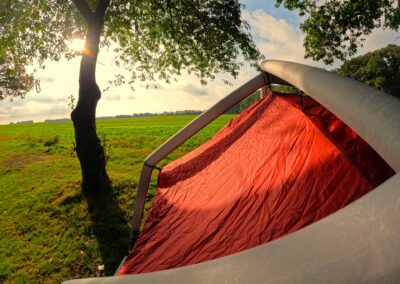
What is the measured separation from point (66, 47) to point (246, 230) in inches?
441

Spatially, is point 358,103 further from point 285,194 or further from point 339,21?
point 339,21

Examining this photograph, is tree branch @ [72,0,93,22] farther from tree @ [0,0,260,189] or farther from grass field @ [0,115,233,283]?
grass field @ [0,115,233,283]

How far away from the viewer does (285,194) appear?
252cm

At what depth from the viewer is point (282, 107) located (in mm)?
3818

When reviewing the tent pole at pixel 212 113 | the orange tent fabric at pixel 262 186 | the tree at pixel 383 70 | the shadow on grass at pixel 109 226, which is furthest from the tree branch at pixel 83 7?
the tree at pixel 383 70

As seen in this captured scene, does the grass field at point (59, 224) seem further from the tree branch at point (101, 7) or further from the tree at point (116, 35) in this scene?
the tree branch at point (101, 7)

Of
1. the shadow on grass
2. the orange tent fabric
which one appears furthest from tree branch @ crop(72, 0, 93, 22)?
A: the orange tent fabric

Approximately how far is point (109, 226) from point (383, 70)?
54.6 meters

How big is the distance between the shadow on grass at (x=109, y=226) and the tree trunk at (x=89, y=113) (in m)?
0.48

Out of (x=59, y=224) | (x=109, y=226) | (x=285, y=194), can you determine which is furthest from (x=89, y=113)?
(x=285, y=194)

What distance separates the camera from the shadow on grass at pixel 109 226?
23.3ft

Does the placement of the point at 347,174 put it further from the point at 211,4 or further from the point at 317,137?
the point at 211,4

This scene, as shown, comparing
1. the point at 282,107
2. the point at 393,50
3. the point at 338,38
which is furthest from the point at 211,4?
the point at 393,50

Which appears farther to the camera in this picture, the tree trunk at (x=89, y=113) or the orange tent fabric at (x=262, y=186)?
the tree trunk at (x=89, y=113)
